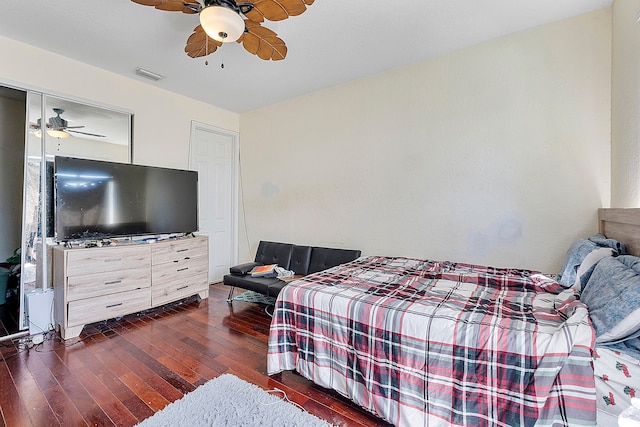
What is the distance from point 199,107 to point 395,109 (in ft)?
9.36

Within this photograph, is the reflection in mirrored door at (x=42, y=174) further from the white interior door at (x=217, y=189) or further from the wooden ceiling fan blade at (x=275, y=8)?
the wooden ceiling fan blade at (x=275, y=8)

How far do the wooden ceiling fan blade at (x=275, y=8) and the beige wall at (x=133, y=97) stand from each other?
2.37m

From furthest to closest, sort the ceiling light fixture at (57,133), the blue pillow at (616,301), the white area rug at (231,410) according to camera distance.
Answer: the ceiling light fixture at (57,133) < the white area rug at (231,410) < the blue pillow at (616,301)

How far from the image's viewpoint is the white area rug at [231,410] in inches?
61.5

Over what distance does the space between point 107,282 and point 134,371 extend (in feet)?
3.76

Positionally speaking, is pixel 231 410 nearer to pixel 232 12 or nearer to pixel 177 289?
pixel 177 289

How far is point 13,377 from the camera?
199 cm

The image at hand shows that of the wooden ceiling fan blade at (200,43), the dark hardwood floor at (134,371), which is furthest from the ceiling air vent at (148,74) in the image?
the dark hardwood floor at (134,371)

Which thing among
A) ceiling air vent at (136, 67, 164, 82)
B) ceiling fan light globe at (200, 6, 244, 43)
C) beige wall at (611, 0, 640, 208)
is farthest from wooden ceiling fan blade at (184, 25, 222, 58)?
beige wall at (611, 0, 640, 208)

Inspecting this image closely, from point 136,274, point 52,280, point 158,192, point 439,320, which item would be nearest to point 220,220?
point 158,192

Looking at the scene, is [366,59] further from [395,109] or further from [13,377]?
[13,377]

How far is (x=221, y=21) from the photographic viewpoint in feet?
5.49

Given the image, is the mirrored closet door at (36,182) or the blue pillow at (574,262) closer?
the blue pillow at (574,262)

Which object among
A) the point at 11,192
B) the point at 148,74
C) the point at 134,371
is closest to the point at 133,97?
the point at 148,74
